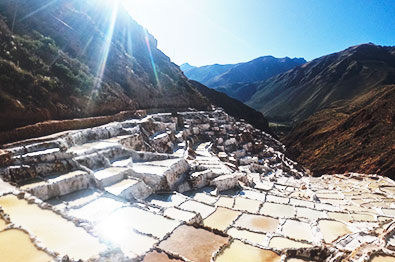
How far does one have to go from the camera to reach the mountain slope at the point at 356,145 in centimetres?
3189

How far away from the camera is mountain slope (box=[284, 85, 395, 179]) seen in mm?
31891

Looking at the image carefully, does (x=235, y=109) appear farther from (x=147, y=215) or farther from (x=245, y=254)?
(x=245, y=254)

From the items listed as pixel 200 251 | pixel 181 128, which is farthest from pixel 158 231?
pixel 181 128

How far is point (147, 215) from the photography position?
8305mm

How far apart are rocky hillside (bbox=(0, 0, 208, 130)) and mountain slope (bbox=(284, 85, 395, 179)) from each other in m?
22.4

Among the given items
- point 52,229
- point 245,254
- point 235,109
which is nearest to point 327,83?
point 235,109

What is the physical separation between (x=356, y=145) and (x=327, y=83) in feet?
263

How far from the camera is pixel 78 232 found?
21.0ft

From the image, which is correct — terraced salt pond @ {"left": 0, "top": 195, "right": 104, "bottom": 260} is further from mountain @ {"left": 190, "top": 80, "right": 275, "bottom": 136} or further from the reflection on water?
mountain @ {"left": 190, "top": 80, "right": 275, "bottom": 136}

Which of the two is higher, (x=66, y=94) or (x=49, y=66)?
(x=49, y=66)

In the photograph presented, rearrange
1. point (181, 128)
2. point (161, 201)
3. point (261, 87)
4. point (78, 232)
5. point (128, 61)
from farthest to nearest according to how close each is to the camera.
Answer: point (261, 87)
point (128, 61)
point (181, 128)
point (161, 201)
point (78, 232)

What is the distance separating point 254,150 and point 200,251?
2830cm

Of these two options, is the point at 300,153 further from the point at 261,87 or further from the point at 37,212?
the point at 261,87

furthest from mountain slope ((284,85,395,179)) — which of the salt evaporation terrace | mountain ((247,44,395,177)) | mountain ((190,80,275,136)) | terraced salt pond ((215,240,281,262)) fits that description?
terraced salt pond ((215,240,281,262))
